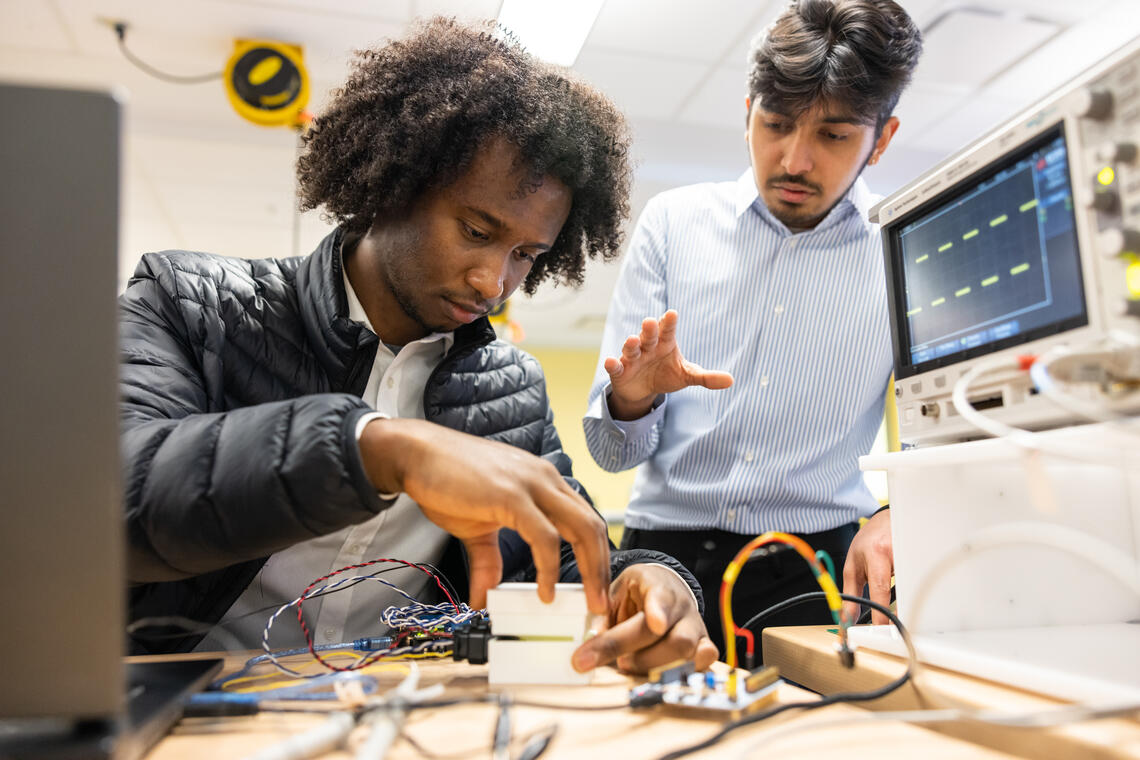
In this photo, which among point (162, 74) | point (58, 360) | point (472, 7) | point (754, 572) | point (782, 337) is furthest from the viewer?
point (162, 74)

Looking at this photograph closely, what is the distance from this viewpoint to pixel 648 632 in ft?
2.34

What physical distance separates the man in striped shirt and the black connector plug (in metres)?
0.55

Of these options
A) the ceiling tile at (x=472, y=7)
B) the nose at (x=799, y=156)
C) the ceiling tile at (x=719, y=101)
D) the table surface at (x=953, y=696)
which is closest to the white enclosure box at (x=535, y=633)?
the table surface at (x=953, y=696)

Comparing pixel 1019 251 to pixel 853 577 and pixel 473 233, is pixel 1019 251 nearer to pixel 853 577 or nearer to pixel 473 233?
pixel 853 577

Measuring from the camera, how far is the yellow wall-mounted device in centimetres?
282

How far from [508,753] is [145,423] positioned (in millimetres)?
463

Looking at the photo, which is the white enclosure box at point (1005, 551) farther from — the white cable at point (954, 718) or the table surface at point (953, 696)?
the white cable at point (954, 718)

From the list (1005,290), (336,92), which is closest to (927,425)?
(1005,290)

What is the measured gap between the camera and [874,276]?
1423 mm

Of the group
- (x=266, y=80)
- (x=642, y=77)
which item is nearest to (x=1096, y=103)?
(x=642, y=77)

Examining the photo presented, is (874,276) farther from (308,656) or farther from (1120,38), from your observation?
(1120,38)

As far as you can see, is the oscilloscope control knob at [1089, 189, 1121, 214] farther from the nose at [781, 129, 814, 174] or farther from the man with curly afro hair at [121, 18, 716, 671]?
the nose at [781, 129, 814, 174]

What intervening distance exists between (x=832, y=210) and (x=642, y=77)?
6.22ft

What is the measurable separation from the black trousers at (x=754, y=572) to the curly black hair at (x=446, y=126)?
2.02ft
